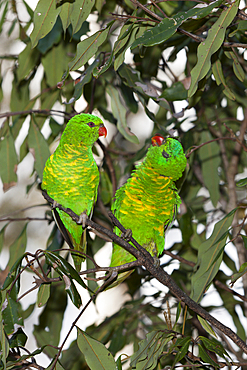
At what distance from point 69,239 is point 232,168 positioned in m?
0.71


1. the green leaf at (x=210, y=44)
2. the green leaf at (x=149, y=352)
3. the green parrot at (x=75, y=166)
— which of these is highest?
the green parrot at (x=75, y=166)

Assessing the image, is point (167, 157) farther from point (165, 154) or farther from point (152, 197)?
point (152, 197)

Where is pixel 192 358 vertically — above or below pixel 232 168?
below

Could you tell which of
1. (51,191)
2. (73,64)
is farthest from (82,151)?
(73,64)

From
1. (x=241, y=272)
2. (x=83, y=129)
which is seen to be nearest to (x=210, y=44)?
(x=83, y=129)

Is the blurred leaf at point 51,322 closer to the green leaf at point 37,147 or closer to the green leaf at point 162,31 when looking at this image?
the green leaf at point 37,147

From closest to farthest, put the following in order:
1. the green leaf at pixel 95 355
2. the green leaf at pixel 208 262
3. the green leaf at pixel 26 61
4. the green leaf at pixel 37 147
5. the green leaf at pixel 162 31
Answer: the green leaf at pixel 162 31
the green leaf at pixel 95 355
the green leaf at pixel 208 262
the green leaf at pixel 37 147
the green leaf at pixel 26 61

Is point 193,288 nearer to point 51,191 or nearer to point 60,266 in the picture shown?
point 60,266

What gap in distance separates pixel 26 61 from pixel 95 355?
1.00 meters

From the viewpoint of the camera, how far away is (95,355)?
0.75 m

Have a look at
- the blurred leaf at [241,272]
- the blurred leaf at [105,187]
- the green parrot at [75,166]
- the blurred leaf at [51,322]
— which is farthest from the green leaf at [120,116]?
the blurred leaf at [51,322]

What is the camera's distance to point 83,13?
Answer: 730mm

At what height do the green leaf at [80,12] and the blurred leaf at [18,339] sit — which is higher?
the green leaf at [80,12]

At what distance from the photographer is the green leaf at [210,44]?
691 mm
